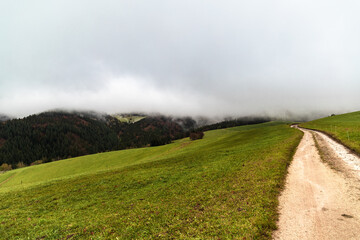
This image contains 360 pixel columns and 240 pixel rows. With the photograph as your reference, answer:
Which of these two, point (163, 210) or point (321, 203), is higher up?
point (321, 203)

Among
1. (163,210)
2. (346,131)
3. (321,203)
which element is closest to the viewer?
(321,203)

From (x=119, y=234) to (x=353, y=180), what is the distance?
1847 centimetres

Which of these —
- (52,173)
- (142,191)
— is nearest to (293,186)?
(142,191)

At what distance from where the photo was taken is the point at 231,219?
29.7ft

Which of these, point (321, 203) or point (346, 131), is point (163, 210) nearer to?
point (321, 203)

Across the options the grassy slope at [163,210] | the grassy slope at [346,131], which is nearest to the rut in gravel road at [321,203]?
the grassy slope at [163,210]

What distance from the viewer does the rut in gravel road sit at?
24.2ft

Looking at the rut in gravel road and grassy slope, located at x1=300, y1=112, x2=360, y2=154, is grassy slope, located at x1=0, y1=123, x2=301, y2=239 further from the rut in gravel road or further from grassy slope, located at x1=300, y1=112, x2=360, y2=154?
grassy slope, located at x1=300, y1=112, x2=360, y2=154

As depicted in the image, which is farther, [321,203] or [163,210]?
[163,210]

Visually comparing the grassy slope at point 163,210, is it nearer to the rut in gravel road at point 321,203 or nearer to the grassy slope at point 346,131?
the rut in gravel road at point 321,203

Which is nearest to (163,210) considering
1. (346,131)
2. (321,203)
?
(321,203)

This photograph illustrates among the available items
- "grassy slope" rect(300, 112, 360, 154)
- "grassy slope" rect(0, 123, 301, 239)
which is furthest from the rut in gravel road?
"grassy slope" rect(300, 112, 360, 154)

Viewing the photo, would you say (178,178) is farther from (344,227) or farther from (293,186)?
(344,227)

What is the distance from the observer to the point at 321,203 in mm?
9836
